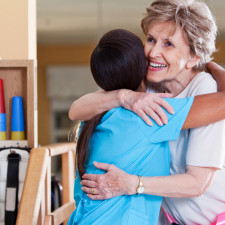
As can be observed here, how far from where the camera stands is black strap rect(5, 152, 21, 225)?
5.47 ft

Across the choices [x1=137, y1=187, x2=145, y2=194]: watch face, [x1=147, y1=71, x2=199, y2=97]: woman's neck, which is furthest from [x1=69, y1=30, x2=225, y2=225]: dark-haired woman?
[x1=147, y1=71, x2=199, y2=97]: woman's neck

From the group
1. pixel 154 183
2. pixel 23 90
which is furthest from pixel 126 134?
pixel 23 90

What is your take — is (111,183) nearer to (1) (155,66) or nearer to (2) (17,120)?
(1) (155,66)

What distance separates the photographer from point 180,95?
4.62 ft

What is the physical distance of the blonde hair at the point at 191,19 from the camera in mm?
1336

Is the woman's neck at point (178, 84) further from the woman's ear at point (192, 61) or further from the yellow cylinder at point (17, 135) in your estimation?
the yellow cylinder at point (17, 135)

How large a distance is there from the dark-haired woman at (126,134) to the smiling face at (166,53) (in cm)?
14

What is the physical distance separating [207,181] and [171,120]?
21cm

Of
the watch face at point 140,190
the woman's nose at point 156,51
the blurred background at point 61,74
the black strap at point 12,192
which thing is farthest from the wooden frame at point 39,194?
the blurred background at point 61,74

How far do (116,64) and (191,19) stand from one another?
325 mm

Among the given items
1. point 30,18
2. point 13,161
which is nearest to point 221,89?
point 13,161

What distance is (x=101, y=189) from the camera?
3.96 ft

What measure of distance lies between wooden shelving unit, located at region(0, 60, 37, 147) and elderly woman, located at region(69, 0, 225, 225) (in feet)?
Result: 1.15

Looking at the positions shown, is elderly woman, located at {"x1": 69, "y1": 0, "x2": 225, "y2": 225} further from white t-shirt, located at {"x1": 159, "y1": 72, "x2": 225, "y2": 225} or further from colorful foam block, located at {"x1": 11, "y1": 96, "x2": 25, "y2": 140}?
colorful foam block, located at {"x1": 11, "y1": 96, "x2": 25, "y2": 140}
